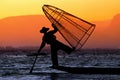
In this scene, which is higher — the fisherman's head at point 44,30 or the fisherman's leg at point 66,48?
the fisherman's head at point 44,30

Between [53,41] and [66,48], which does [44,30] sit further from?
[66,48]

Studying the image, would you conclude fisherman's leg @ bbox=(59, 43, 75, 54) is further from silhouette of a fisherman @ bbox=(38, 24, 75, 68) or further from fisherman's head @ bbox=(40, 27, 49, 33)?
fisherman's head @ bbox=(40, 27, 49, 33)

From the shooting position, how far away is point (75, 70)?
124ft

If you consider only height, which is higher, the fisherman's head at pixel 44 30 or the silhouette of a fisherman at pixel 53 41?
the fisherman's head at pixel 44 30

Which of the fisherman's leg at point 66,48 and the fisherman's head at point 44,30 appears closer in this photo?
the fisherman's head at point 44,30

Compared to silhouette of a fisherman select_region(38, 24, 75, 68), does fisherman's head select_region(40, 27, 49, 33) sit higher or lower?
higher

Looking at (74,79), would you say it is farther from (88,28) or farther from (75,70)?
(88,28)

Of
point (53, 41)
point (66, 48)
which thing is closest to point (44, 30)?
point (53, 41)

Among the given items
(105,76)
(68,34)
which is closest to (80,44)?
(68,34)

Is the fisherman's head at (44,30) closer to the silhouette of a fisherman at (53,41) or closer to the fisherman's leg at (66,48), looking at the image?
the silhouette of a fisherman at (53,41)

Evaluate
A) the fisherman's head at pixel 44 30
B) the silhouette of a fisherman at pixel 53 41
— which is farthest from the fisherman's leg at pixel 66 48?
the fisherman's head at pixel 44 30

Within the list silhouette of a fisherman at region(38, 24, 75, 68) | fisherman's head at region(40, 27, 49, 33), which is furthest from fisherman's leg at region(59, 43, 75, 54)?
fisherman's head at region(40, 27, 49, 33)

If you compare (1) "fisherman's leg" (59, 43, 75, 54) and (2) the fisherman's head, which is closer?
(2) the fisherman's head

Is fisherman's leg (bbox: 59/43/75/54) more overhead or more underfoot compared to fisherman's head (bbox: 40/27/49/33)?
more underfoot
